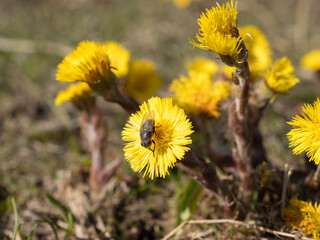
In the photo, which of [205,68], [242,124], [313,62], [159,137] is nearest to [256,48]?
[205,68]

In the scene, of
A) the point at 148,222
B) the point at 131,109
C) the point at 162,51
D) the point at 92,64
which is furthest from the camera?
the point at 162,51

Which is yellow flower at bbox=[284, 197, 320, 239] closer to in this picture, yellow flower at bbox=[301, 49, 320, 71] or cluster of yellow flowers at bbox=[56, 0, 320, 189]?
cluster of yellow flowers at bbox=[56, 0, 320, 189]

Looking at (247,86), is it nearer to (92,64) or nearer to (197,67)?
(92,64)

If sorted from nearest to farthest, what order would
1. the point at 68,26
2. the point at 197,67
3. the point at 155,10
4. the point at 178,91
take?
the point at 178,91 → the point at 197,67 → the point at 68,26 → the point at 155,10

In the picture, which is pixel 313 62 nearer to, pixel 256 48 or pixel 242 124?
pixel 256 48

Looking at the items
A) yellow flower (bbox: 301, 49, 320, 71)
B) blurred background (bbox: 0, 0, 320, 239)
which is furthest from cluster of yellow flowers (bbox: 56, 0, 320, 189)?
yellow flower (bbox: 301, 49, 320, 71)

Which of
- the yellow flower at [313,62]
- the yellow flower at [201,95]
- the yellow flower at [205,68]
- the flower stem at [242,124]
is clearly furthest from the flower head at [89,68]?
the yellow flower at [313,62]

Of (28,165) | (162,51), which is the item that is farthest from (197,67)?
(162,51)
